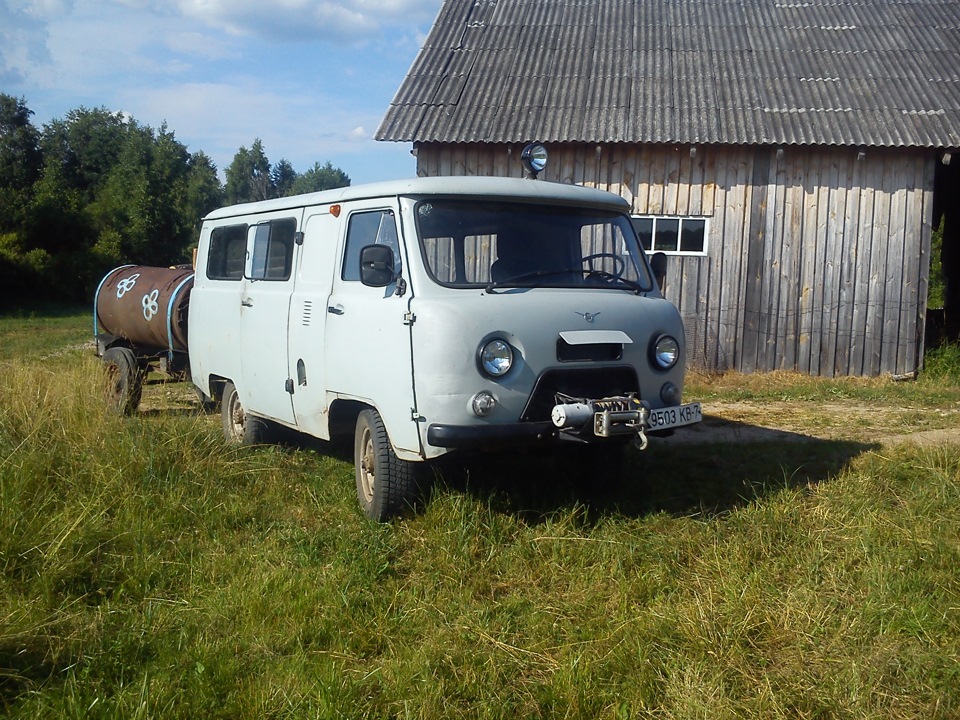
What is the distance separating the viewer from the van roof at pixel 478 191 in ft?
18.5

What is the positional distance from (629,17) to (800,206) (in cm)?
494

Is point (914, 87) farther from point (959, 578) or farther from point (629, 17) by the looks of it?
point (959, 578)

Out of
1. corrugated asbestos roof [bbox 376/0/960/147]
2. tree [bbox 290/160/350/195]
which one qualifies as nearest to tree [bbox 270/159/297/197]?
tree [bbox 290/160/350/195]

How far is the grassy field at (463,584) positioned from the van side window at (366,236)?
60.2 inches

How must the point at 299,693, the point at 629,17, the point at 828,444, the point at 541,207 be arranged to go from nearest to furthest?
the point at 299,693 < the point at 541,207 < the point at 828,444 < the point at 629,17

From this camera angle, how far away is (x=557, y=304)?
545 centimetres

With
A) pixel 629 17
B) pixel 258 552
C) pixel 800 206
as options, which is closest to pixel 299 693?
pixel 258 552

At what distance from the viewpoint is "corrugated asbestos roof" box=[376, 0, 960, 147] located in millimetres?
12641

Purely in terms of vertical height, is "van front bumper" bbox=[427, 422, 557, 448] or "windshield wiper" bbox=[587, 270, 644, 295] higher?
"windshield wiper" bbox=[587, 270, 644, 295]

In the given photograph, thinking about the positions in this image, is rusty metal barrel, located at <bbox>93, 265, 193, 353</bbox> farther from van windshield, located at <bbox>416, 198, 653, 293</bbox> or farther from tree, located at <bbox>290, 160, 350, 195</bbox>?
tree, located at <bbox>290, 160, 350, 195</bbox>

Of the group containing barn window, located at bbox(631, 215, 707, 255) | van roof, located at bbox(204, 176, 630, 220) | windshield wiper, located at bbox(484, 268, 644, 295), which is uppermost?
barn window, located at bbox(631, 215, 707, 255)

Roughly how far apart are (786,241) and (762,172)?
103cm

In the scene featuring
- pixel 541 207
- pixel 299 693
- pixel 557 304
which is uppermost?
pixel 541 207

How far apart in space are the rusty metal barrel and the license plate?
5.53 m
